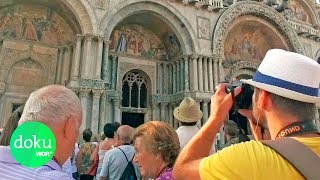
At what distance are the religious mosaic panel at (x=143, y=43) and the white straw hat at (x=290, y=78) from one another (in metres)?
14.0

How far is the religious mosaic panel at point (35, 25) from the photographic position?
13133 millimetres

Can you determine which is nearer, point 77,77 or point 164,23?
point 77,77

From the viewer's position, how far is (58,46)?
1391cm

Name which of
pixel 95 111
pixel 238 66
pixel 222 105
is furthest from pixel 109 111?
pixel 222 105

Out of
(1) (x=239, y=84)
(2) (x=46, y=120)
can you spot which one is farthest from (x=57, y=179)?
(1) (x=239, y=84)

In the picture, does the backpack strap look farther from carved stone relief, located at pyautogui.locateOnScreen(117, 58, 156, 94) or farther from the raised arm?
carved stone relief, located at pyautogui.locateOnScreen(117, 58, 156, 94)

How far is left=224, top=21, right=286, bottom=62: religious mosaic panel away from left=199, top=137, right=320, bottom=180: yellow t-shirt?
671 inches

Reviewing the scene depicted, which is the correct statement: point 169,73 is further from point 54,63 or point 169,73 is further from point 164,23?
point 54,63

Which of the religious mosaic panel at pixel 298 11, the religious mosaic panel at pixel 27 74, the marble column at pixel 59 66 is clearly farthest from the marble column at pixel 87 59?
the religious mosaic panel at pixel 298 11

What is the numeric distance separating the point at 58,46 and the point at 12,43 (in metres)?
1.97

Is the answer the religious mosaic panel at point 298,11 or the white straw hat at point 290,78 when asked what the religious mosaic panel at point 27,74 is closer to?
the white straw hat at point 290,78

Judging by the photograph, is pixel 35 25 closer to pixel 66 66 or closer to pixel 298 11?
pixel 66 66

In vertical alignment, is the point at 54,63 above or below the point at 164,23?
below

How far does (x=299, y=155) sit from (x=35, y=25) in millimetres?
14389
